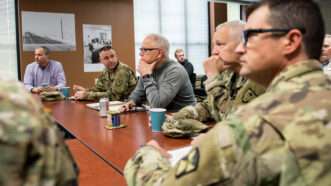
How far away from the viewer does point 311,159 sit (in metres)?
0.70

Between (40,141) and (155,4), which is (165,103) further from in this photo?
(155,4)

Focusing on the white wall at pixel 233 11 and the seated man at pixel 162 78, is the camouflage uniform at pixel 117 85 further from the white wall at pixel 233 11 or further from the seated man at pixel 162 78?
the white wall at pixel 233 11

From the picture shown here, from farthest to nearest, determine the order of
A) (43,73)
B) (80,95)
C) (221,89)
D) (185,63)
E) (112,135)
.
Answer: (185,63), (43,73), (80,95), (221,89), (112,135)

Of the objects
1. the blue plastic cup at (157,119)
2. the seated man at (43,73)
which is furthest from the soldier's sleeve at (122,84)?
the blue plastic cup at (157,119)

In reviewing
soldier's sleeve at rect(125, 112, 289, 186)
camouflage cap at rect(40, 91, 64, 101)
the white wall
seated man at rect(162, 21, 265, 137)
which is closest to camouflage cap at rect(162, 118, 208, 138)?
seated man at rect(162, 21, 265, 137)

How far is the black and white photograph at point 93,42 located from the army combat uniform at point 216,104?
4.00 metres

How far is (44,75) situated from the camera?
4312 millimetres

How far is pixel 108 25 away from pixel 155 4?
1143 millimetres

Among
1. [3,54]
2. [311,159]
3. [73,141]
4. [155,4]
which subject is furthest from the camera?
[155,4]

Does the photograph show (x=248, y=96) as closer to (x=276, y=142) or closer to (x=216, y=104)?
(x=216, y=104)

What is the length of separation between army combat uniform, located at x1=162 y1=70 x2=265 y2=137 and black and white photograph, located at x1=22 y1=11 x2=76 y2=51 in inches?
157

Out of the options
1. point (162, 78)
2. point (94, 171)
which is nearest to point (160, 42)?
point (162, 78)

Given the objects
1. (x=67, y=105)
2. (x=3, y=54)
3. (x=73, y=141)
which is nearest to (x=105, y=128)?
(x=73, y=141)

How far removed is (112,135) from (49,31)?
405 cm
